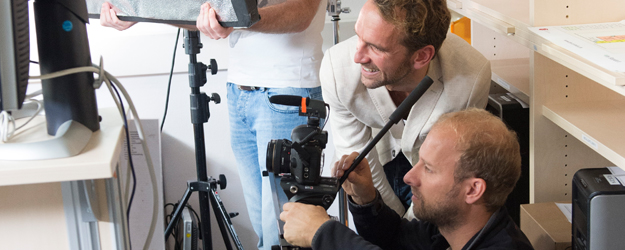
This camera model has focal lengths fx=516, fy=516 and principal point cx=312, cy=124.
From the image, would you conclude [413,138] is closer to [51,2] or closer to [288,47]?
[288,47]

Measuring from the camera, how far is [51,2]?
709mm

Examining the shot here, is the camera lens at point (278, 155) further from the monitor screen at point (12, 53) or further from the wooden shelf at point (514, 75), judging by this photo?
the wooden shelf at point (514, 75)

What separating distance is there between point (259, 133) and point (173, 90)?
0.90 metres

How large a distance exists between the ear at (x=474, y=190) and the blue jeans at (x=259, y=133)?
61cm

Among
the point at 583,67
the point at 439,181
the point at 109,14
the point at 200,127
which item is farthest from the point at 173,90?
the point at 583,67

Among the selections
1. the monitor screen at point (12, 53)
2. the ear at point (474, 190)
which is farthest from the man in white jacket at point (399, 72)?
the monitor screen at point (12, 53)

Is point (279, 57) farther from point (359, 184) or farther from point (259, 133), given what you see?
point (359, 184)

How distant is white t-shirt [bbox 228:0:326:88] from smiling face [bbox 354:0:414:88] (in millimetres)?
261

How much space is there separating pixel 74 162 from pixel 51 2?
0.77 ft

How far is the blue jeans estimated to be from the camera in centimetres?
158

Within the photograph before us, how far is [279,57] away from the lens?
155 cm

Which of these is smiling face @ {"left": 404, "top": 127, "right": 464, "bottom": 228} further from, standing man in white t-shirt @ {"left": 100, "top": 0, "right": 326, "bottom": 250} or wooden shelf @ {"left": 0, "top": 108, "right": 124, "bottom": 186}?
wooden shelf @ {"left": 0, "top": 108, "right": 124, "bottom": 186}

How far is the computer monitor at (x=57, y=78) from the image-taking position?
64 centimetres

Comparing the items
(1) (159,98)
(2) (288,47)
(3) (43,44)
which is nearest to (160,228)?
(2) (288,47)
